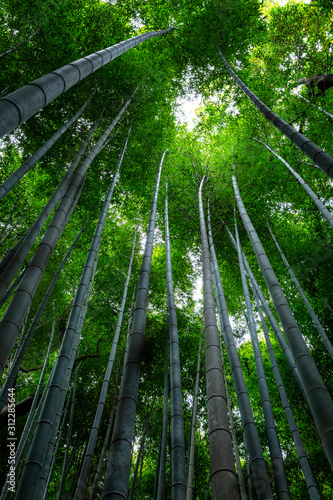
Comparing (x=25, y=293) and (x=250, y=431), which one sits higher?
(x=25, y=293)

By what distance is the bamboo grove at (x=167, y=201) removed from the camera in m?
3.26

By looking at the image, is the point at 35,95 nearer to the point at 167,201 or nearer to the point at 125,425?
the point at 125,425

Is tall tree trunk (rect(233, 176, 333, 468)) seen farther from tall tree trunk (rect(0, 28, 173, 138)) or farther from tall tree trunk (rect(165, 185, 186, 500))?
tall tree trunk (rect(0, 28, 173, 138))

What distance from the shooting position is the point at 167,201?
177 inches

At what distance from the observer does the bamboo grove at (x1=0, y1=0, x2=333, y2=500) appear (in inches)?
128

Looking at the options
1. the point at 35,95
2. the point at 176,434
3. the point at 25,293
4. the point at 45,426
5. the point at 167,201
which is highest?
the point at 167,201

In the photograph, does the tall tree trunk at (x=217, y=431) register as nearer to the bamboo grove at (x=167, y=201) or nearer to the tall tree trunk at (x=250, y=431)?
the bamboo grove at (x=167, y=201)

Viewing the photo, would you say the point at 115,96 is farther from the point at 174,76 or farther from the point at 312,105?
the point at 312,105

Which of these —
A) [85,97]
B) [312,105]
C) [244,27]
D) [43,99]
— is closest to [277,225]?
[312,105]

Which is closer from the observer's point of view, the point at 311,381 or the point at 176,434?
the point at 311,381

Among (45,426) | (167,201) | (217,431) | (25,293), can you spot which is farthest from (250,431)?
(167,201)

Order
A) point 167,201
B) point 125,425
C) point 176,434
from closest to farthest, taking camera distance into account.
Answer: point 125,425 < point 176,434 < point 167,201

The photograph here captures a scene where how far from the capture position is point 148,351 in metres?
6.67

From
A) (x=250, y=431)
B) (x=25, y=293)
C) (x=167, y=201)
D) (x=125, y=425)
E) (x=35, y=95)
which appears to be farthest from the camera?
(x=167, y=201)
